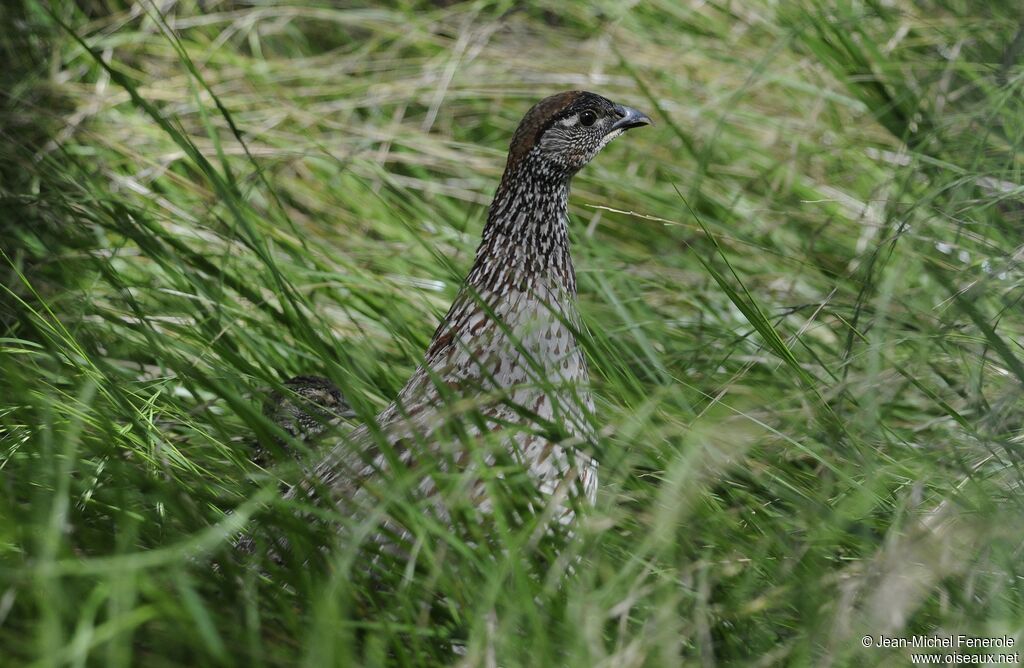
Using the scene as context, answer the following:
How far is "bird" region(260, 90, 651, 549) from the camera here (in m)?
2.37

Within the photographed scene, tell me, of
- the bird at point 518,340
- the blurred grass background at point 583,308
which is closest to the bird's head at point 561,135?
the bird at point 518,340

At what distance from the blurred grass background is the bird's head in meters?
0.29

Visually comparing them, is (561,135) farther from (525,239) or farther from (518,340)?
(518,340)

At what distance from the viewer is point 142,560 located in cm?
162

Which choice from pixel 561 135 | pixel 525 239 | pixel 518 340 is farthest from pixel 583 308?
pixel 518 340

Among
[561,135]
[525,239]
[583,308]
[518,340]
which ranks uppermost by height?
[561,135]

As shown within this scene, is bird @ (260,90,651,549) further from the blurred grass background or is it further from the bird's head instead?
the blurred grass background

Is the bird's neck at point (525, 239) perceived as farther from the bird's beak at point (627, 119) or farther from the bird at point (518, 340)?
the bird's beak at point (627, 119)

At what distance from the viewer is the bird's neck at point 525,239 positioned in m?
2.86

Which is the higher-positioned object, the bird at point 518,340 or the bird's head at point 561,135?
the bird's head at point 561,135

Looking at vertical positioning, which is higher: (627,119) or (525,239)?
(627,119)

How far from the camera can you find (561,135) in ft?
9.98

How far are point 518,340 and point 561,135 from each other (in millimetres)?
973

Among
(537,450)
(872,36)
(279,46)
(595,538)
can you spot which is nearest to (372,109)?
(279,46)
